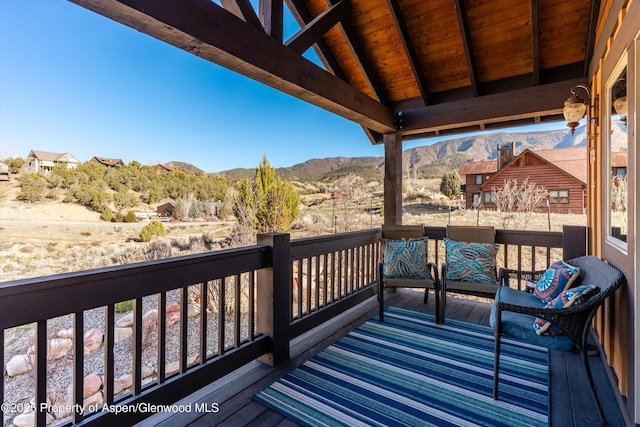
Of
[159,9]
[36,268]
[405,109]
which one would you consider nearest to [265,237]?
[159,9]

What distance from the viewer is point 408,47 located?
3.56m

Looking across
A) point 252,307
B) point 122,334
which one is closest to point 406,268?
point 252,307

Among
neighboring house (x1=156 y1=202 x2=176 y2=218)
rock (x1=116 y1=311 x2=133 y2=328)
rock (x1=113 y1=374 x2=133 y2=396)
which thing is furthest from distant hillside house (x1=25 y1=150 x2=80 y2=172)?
rock (x1=113 y1=374 x2=133 y2=396)

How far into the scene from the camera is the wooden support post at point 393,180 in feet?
14.9

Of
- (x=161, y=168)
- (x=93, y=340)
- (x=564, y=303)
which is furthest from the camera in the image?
(x=161, y=168)

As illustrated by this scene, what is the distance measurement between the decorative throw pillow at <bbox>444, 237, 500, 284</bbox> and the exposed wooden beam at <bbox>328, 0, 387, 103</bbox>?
7.72 ft

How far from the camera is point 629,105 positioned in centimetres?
178

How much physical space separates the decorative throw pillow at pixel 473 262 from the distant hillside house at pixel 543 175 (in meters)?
7.05

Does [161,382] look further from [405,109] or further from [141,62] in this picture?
[141,62]

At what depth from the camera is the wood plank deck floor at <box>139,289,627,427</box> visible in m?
1.75

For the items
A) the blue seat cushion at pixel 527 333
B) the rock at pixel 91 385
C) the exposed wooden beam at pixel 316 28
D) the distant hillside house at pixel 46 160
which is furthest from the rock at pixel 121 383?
the distant hillside house at pixel 46 160

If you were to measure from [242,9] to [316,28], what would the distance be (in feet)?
2.98

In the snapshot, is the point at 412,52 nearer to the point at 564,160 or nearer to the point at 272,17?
the point at 272,17

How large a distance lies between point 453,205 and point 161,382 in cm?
1108
